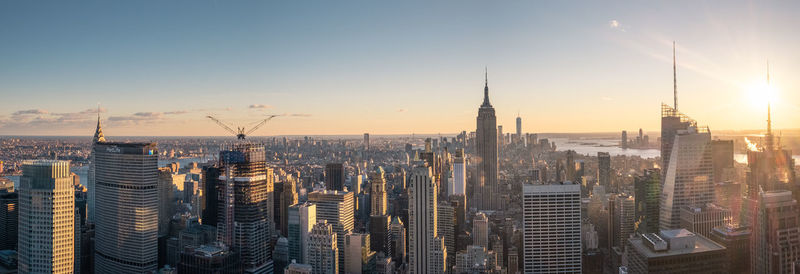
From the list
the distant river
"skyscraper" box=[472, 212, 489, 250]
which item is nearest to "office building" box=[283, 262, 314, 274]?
"skyscraper" box=[472, 212, 489, 250]

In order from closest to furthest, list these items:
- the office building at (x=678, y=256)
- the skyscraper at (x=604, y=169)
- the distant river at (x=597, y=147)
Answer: the office building at (x=678, y=256) → the distant river at (x=597, y=147) → the skyscraper at (x=604, y=169)

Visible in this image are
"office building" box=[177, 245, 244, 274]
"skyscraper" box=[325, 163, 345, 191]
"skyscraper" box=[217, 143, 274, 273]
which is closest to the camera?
"office building" box=[177, 245, 244, 274]

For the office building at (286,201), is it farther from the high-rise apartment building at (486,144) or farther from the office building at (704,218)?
the office building at (704,218)

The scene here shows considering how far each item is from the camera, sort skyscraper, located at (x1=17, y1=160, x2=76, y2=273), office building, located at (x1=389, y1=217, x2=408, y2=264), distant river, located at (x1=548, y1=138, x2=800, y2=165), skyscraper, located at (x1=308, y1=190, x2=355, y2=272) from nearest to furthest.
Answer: skyscraper, located at (x1=17, y1=160, x2=76, y2=273) → office building, located at (x1=389, y1=217, x2=408, y2=264) → skyscraper, located at (x1=308, y1=190, x2=355, y2=272) → distant river, located at (x1=548, y1=138, x2=800, y2=165)

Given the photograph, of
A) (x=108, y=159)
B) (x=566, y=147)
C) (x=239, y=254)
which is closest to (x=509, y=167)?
(x=566, y=147)

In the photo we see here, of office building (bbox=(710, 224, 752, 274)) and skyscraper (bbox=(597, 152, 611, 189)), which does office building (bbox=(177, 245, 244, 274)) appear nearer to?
office building (bbox=(710, 224, 752, 274))

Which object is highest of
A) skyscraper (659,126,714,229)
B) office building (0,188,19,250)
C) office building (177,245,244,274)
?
skyscraper (659,126,714,229)

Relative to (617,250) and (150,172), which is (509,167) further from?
(150,172)

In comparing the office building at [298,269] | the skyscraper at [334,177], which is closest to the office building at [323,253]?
the office building at [298,269]
